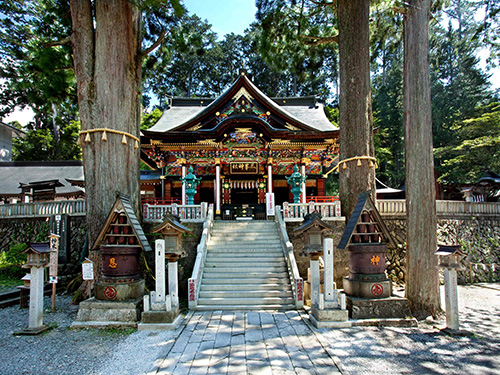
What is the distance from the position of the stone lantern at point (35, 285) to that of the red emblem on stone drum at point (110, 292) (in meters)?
1.18

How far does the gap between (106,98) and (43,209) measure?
800cm

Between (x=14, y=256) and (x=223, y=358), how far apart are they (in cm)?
1194

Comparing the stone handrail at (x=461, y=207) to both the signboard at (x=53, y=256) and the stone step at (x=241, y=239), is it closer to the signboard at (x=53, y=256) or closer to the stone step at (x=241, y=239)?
the stone step at (x=241, y=239)

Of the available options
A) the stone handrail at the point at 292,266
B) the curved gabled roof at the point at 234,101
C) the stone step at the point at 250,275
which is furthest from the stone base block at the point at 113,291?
the curved gabled roof at the point at 234,101

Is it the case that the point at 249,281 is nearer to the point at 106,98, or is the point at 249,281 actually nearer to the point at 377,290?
the point at 377,290

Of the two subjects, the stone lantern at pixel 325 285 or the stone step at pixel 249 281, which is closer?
the stone lantern at pixel 325 285

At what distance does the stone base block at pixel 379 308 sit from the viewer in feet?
19.4

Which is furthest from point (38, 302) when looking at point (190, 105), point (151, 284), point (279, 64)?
point (190, 105)

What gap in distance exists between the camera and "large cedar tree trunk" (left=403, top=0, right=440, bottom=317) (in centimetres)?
664

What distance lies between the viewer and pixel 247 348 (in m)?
4.76

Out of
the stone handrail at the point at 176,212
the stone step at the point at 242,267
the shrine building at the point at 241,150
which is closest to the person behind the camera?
the stone step at the point at 242,267

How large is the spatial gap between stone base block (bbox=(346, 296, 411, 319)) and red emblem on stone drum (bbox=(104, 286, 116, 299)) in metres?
4.93

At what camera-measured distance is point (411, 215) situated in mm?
6980

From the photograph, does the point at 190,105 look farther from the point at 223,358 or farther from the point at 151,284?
the point at 223,358
